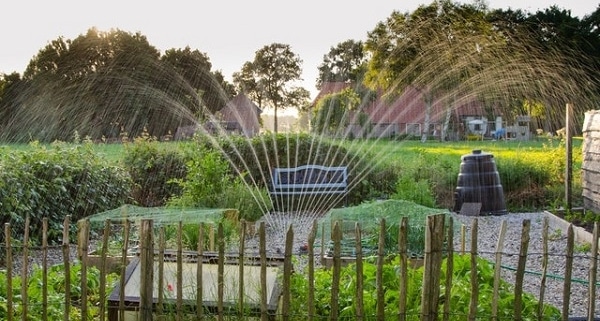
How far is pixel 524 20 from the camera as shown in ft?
106

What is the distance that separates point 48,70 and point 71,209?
101ft

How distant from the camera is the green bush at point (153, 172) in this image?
1257 cm

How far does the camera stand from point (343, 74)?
1352 inches

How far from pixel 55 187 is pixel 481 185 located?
7.06 m

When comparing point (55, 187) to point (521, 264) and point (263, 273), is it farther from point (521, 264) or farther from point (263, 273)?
point (521, 264)

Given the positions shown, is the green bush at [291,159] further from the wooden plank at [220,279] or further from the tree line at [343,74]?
the wooden plank at [220,279]

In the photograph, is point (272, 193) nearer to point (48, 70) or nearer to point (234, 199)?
point (234, 199)

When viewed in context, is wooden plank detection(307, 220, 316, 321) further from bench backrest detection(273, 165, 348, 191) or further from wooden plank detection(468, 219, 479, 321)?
bench backrest detection(273, 165, 348, 191)

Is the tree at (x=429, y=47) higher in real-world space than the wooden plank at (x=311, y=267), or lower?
higher

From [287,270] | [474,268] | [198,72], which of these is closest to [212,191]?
[287,270]

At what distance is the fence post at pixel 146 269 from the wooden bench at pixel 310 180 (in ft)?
28.1

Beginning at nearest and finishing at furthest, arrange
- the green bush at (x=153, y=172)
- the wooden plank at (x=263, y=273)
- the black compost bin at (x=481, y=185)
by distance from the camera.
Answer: the wooden plank at (x=263, y=273), the black compost bin at (x=481, y=185), the green bush at (x=153, y=172)

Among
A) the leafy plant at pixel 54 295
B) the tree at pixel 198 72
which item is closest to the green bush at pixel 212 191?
the leafy plant at pixel 54 295

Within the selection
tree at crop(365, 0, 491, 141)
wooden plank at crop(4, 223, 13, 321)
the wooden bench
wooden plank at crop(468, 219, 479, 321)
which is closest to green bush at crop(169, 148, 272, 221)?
the wooden bench
